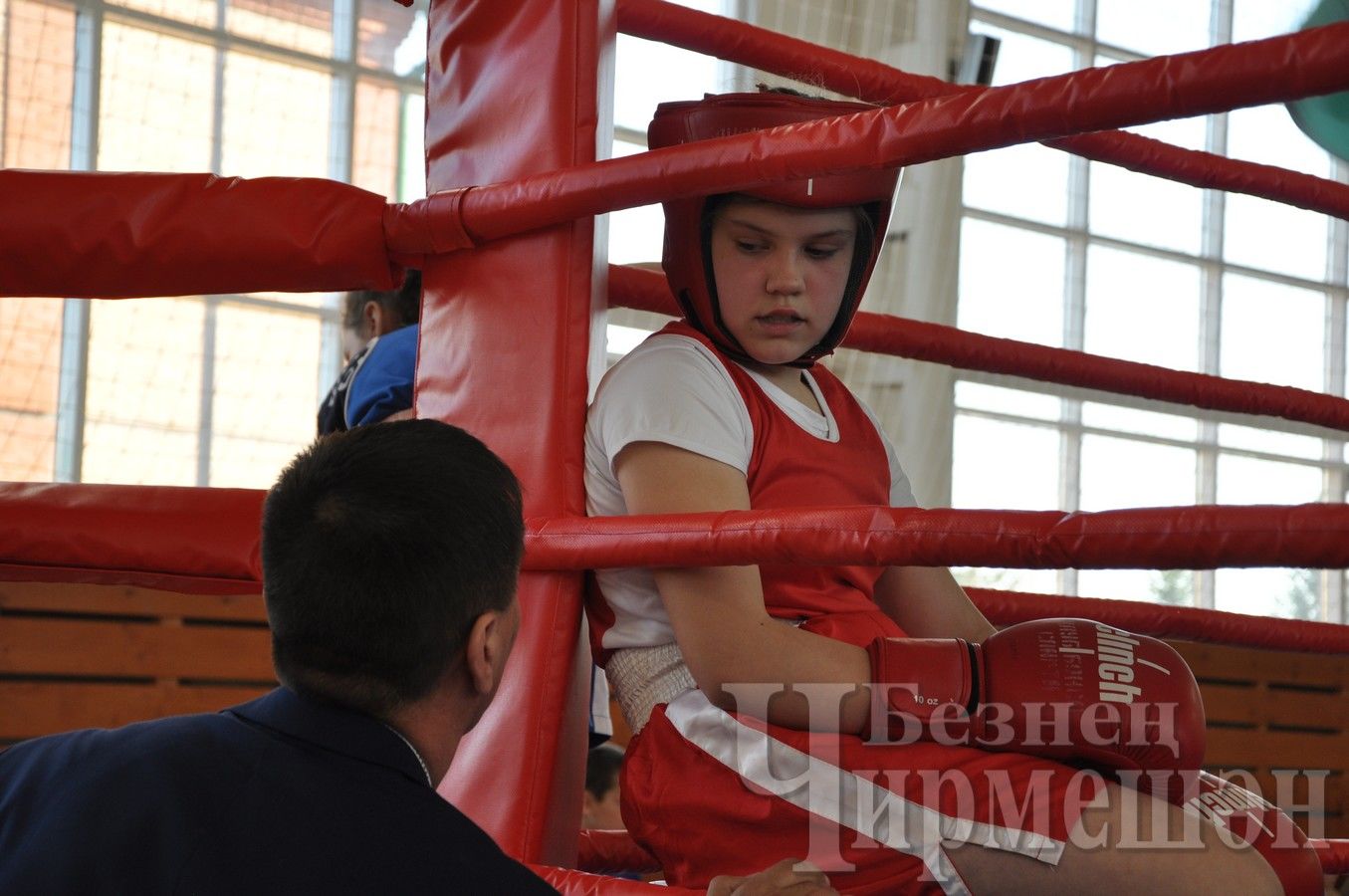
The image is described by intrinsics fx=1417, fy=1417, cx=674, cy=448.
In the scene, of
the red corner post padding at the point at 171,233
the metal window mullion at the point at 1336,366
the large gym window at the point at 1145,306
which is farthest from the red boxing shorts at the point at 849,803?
the metal window mullion at the point at 1336,366

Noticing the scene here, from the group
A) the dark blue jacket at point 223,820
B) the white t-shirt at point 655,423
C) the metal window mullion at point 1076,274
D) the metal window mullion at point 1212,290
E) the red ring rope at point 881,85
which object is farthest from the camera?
the metal window mullion at point 1212,290

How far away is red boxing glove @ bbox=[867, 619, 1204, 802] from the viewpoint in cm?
95

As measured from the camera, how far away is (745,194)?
46.1 inches

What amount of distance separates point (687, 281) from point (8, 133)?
3516 millimetres

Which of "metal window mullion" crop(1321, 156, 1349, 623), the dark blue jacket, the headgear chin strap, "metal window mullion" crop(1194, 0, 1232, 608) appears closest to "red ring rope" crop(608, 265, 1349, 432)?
the headgear chin strap

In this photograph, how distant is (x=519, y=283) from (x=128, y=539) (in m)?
0.36

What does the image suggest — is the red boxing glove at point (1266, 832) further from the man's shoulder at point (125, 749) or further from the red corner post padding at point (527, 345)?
the man's shoulder at point (125, 749)

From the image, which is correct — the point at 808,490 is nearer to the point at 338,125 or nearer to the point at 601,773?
the point at 601,773

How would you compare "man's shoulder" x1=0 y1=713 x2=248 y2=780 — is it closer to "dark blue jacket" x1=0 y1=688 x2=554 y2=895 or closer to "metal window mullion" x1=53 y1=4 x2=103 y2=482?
"dark blue jacket" x1=0 y1=688 x2=554 y2=895

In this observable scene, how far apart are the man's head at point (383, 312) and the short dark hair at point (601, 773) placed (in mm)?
973

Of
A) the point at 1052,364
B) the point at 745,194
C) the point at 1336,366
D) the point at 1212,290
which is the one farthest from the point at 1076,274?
the point at 745,194

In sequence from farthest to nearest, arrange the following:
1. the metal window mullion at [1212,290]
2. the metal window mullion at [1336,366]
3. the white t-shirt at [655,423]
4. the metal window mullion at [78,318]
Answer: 1. the metal window mullion at [1336,366]
2. the metal window mullion at [1212,290]
3. the metal window mullion at [78,318]
4. the white t-shirt at [655,423]

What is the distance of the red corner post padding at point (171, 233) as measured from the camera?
42.8 inches

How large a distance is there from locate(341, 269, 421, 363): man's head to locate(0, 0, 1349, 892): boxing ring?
108 cm
